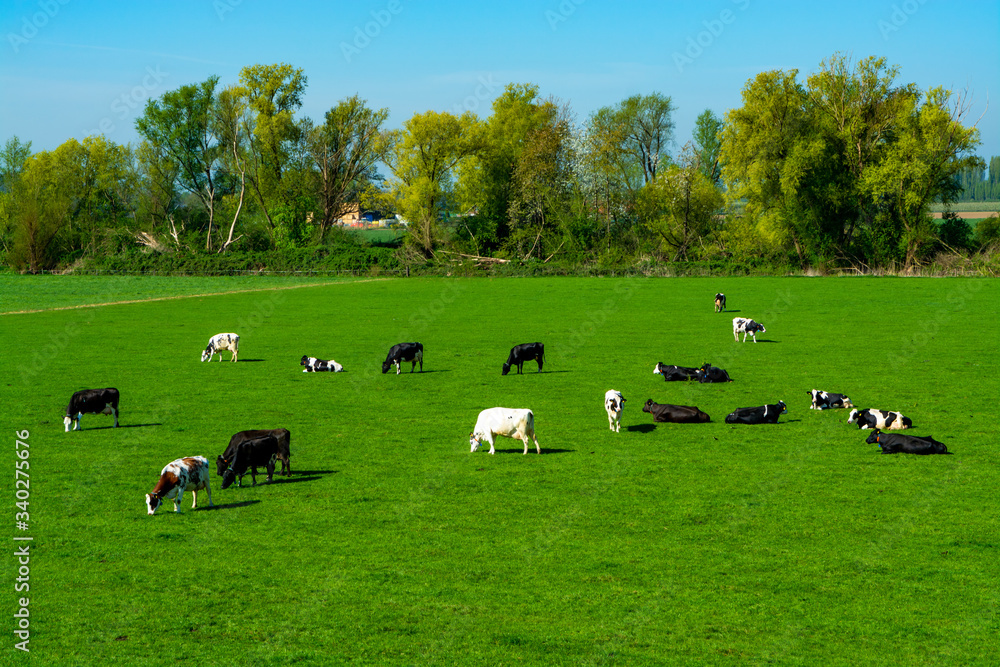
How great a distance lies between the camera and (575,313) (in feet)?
166

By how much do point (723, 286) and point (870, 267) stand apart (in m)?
24.6

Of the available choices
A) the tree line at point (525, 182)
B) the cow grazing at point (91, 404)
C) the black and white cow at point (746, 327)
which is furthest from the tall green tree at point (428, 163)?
the cow grazing at point (91, 404)

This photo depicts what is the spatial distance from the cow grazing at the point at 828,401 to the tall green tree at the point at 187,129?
337ft

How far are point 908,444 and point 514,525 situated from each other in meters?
8.71

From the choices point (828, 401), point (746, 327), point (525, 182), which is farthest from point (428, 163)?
point (828, 401)

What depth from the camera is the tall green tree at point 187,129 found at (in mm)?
116750

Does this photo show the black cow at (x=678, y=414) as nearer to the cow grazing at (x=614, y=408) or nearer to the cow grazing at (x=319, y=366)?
the cow grazing at (x=614, y=408)

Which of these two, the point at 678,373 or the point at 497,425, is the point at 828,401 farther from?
the point at 497,425

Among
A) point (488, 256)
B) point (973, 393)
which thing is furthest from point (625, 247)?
point (973, 393)

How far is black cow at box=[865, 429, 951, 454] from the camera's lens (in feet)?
58.0

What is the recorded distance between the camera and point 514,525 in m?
13.5

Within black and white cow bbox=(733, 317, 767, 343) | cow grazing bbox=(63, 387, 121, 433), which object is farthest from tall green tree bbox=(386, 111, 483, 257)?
cow grazing bbox=(63, 387, 121, 433)

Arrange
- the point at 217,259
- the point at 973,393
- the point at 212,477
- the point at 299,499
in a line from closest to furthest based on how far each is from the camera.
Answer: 1. the point at 299,499
2. the point at 212,477
3. the point at 973,393
4. the point at 217,259

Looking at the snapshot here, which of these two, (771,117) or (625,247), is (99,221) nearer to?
(625,247)
